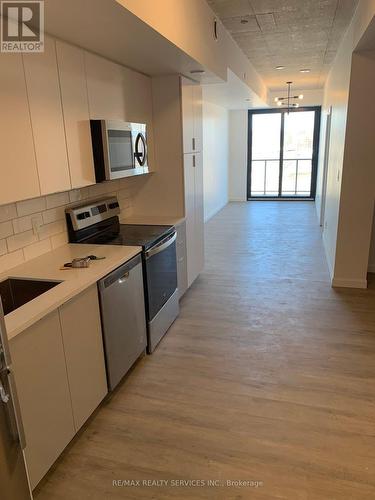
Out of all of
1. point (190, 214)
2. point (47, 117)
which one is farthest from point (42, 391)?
point (190, 214)

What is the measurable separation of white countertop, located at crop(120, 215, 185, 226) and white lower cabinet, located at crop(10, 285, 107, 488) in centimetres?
146

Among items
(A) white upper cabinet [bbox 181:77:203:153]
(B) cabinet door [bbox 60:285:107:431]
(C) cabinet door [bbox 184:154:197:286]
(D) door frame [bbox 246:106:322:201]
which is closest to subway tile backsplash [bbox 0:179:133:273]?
(B) cabinet door [bbox 60:285:107:431]

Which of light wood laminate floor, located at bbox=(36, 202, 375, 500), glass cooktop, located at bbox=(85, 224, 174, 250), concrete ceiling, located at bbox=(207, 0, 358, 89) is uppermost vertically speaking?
concrete ceiling, located at bbox=(207, 0, 358, 89)

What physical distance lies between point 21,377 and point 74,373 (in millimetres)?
416

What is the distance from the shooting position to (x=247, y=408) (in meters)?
2.37

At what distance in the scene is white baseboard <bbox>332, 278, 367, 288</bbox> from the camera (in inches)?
165

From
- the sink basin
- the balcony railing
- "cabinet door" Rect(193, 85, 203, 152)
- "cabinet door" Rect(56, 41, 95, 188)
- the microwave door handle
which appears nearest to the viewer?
the sink basin

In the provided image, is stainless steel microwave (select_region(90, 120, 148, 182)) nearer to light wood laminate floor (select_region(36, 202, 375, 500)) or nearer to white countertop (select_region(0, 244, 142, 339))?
white countertop (select_region(0, 244, 142, 339))

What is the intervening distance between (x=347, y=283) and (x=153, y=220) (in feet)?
7.51

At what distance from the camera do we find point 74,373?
201 centimetres

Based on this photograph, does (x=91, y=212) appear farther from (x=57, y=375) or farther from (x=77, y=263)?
(x=57, y=375)

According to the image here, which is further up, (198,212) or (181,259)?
(198,212)

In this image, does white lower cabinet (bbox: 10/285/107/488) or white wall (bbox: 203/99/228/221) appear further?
white wall (bbox: 203/99/228/221)

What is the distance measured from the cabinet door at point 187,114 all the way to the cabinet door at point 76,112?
1.27 metres
